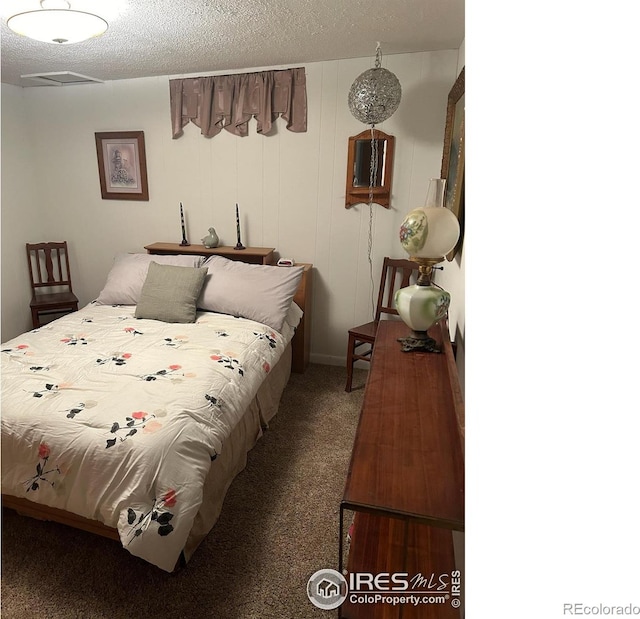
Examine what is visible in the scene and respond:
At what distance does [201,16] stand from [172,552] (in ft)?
8.10

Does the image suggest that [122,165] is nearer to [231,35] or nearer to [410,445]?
[231,35]

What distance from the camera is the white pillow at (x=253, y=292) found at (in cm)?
267

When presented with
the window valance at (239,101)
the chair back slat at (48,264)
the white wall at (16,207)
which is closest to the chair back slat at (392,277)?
the window valance at (239,101)

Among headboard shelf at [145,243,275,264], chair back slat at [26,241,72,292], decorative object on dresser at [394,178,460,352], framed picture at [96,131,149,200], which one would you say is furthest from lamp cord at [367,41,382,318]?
chair back slat at [26,241,72,292]

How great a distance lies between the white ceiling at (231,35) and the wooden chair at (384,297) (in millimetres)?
1419

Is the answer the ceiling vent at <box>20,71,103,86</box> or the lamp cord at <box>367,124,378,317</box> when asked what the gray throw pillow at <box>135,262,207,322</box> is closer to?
the lamp cord at <box>367,124,378,317</box>

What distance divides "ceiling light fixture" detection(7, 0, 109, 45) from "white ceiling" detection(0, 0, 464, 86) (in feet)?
0.42

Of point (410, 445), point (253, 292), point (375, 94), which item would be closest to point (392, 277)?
point (253, 292)

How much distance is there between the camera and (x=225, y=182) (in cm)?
328

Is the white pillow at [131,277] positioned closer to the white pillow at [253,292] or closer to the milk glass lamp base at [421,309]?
the white pillow at [253,292]

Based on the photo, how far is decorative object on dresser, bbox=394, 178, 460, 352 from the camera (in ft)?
4.84
